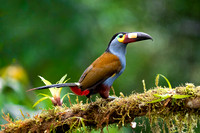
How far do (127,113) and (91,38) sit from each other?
15.3 ft

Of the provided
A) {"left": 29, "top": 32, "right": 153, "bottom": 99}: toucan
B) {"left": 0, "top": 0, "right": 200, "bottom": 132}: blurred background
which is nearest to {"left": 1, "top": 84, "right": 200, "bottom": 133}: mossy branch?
{"left": 29, "top": 32, "right": 153, "bottom": 99}: toucan

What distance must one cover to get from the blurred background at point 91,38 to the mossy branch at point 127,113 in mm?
3577

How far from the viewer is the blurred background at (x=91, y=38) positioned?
6.66m

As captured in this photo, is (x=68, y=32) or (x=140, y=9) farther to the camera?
(x=140, y=9)

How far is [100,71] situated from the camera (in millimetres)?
3057

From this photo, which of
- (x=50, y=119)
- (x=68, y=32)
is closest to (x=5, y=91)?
(x=50, y=119)

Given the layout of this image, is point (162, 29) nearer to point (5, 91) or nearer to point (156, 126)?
point (5, 91)

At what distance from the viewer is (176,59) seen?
704 centimetres

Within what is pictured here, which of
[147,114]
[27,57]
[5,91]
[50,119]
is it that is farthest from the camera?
[27,57]

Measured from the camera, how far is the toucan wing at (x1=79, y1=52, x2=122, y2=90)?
9.85ft

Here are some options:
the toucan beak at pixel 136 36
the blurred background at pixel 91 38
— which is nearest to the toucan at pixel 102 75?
the toucan beak at pixel 136 36

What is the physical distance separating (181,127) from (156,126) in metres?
0.19

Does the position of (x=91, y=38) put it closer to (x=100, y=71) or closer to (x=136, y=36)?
(x=136, y=36)

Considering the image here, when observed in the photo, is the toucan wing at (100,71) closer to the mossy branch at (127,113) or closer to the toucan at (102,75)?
the toucan at (102,75)
